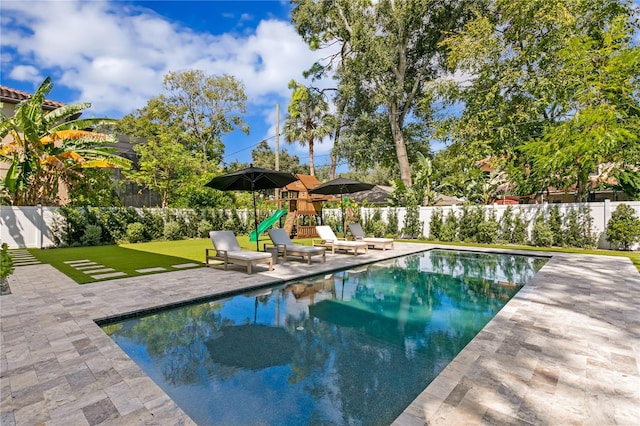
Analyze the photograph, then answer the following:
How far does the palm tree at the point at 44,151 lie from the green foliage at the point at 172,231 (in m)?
3.88

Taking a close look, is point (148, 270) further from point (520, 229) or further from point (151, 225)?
point (520, 229)

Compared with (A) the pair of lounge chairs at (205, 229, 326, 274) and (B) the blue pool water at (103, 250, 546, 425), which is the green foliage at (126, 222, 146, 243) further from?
(B) the blue pool water at (103, 250, 546, 425)

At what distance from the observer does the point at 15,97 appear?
17.0 meters

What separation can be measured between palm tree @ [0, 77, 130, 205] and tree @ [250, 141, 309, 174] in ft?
93.8

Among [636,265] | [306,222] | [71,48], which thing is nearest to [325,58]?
[306,222]

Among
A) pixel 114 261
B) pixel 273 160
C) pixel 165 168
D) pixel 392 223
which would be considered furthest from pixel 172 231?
pixel 273 160

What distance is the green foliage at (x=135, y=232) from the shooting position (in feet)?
52.5

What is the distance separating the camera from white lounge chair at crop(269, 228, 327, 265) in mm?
9870

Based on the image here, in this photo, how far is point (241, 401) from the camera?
295cm

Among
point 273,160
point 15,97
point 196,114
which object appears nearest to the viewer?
point 15,97

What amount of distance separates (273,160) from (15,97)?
2915cm

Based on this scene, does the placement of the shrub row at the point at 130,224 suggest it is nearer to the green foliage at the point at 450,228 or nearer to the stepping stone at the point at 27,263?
the stepping stone at the point at 27,263

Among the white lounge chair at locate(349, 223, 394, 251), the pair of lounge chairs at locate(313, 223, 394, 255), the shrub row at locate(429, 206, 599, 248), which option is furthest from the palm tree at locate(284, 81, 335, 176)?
the pair of lounge chairs at locate(313, 223, 394, 255)

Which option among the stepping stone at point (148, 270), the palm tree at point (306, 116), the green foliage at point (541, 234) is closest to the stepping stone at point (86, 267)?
the stepping stone at point (148, 270)
